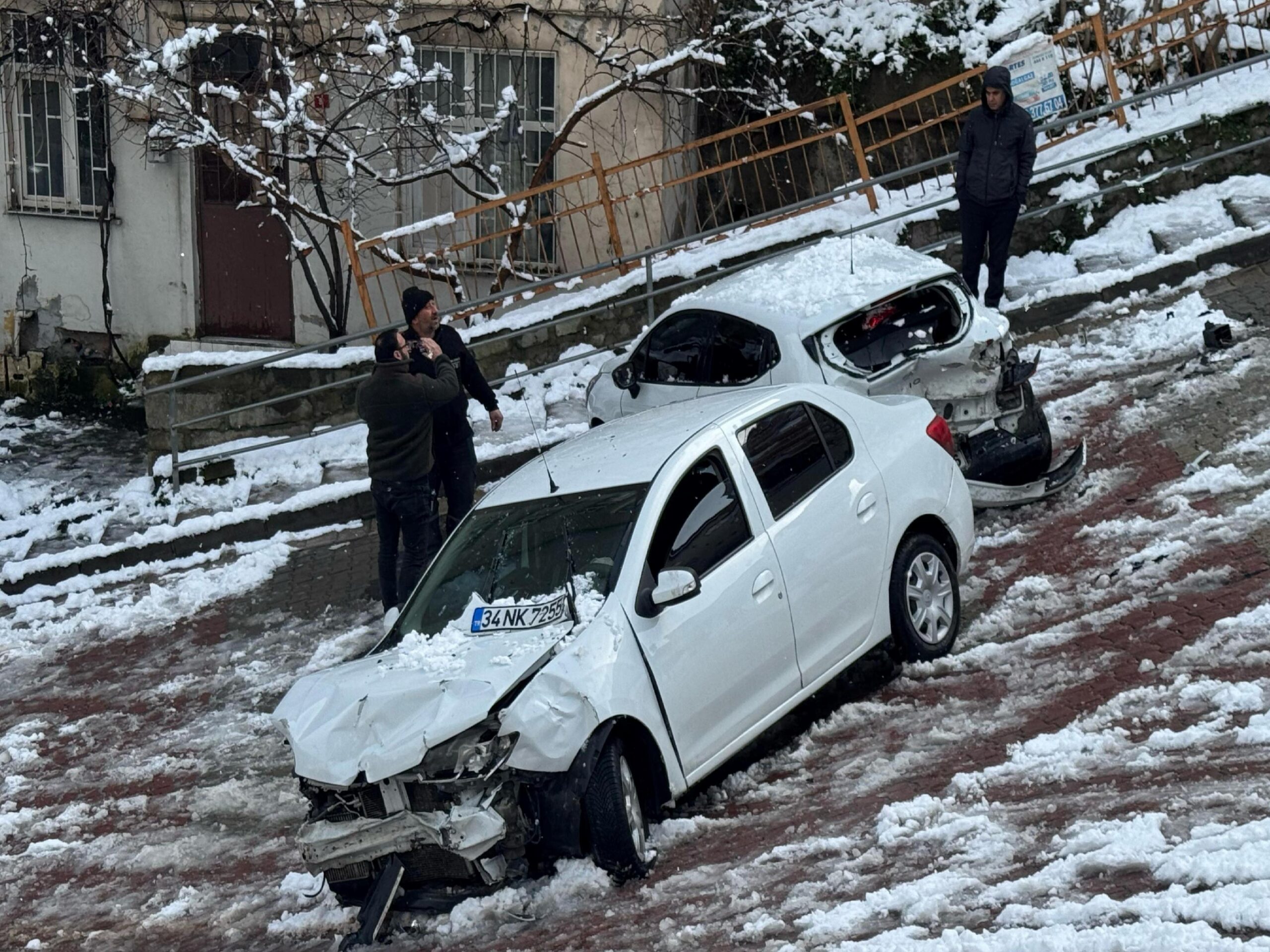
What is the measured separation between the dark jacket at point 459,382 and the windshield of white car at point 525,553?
2205 mm

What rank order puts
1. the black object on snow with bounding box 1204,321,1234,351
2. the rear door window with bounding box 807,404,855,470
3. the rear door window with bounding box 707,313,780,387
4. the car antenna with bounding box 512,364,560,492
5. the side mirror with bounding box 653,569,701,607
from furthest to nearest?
the car antenna with bounding box 512,364,560,492
the black object on snow with bounding box 1204,321,1234,351
the rear door window with bounding box 707,313,780,387
the rear door window with bounding box 807,404,855,470
the side mirror with bounding box 653,569,701,607

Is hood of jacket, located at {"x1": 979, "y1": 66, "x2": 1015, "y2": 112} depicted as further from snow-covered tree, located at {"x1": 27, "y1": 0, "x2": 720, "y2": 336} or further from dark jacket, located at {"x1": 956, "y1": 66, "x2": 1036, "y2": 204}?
snow-covered tree, located at {"x1": 27, "y1": 0, "x2": 720, "y2": 336}

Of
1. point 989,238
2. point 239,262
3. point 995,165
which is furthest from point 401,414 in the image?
point 239,262

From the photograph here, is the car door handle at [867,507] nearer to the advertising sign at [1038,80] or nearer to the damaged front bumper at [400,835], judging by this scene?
the damaged front bumper at [400,835]

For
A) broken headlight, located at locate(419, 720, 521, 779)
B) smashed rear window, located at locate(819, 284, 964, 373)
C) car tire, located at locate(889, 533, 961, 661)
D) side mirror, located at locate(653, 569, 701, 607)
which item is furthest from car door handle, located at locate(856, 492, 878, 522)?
broken headlight, located at locate(419, 720, 521, 779)

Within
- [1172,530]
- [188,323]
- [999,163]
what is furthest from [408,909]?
[188,323]

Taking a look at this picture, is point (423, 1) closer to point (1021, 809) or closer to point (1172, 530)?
point (1172, 530)

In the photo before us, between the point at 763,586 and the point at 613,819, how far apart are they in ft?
4.41

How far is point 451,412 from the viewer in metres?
9.69

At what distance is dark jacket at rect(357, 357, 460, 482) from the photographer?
29.4 ft

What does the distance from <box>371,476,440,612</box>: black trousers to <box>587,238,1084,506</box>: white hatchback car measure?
6.71 feet

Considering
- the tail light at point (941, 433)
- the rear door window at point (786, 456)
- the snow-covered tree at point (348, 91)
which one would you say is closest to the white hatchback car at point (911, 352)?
the tail light at point (941, 433)

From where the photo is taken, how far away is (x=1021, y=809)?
5836mm

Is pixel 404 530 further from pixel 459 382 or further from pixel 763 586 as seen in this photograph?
pixel 763 586
